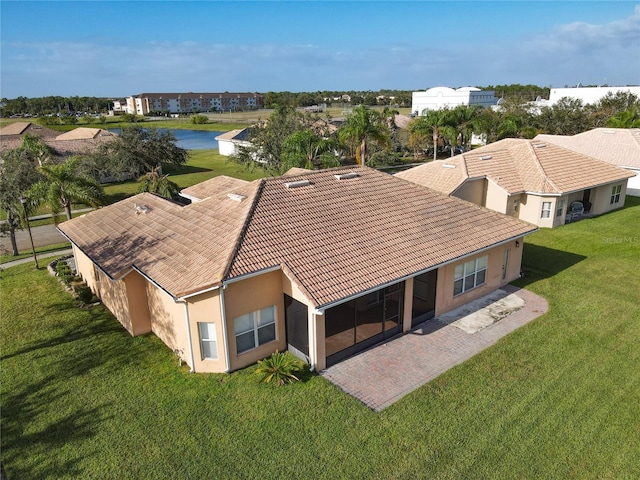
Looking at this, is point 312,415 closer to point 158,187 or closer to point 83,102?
point 158,187

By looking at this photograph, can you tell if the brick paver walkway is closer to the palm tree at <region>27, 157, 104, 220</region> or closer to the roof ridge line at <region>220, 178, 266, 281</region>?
the roof ridge line at <region>220, 178, 266, 281</region>

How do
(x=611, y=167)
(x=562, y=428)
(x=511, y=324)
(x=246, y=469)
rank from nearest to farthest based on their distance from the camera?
(x=246, y=469) → (x=562, y=428) → (x=511, y=324) → (x=611, y=167)

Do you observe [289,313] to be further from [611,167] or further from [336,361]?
[611,167]

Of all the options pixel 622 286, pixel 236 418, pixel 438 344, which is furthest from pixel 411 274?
pixel 622 286

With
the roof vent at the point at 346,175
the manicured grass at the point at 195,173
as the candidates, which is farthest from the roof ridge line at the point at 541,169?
the manicured grass at the point at 195,173

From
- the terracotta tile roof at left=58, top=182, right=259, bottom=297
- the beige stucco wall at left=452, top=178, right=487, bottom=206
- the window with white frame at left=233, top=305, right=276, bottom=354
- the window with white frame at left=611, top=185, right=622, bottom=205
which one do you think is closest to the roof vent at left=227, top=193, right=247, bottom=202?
the terracotta tile roof at left=58, top=182, right=259, bottom=297
